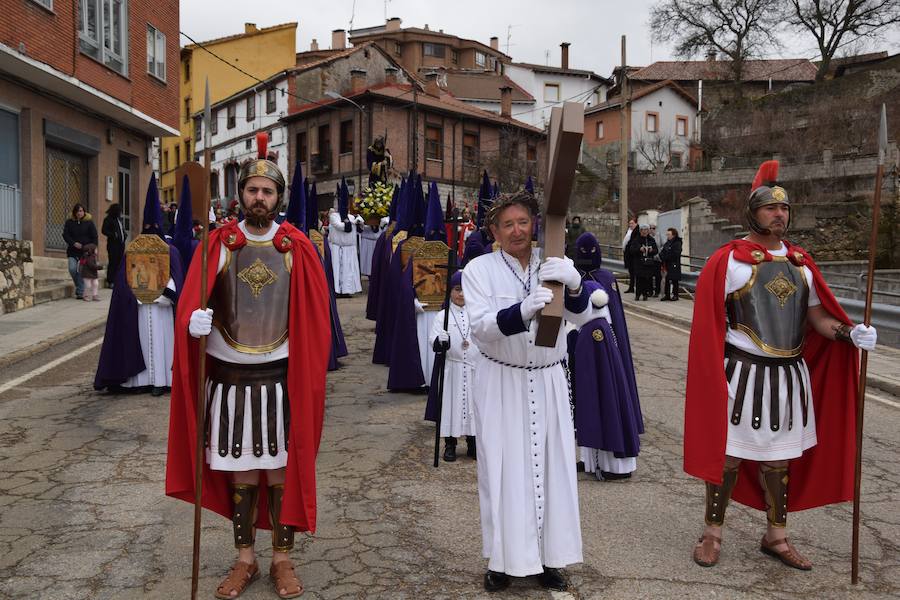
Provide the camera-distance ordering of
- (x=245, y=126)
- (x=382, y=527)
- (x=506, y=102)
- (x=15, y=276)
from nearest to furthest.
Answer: (x=382, y=527)
(x=15, y=276)
(x=245, y=126)
(x=506, y=102)

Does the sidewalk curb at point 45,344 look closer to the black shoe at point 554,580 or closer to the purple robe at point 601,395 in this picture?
the purple robe at point 601,395

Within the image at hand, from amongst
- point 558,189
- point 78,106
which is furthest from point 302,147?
point 558,189

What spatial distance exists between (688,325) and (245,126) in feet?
118

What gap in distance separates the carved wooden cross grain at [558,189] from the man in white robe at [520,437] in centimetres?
33

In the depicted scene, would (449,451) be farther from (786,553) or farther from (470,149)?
(470,149)

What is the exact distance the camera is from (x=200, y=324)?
11.9ft

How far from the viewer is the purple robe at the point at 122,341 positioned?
8531 mm

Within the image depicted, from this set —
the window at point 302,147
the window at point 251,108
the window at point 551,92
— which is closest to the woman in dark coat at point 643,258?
the window at point 302,147

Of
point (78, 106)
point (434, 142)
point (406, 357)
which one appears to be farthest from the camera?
point (434, 142)

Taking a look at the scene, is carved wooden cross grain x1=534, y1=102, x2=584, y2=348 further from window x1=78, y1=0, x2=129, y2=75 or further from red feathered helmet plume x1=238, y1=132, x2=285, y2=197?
window x1=78, y1=0, x2=129, y2=75

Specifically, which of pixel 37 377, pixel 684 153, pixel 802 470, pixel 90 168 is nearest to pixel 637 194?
pixel 684 153

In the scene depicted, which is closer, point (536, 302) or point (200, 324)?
point (536, 302)

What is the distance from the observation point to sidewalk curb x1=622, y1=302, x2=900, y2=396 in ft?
30.0

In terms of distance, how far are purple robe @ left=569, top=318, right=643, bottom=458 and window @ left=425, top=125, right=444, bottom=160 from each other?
117 ft
